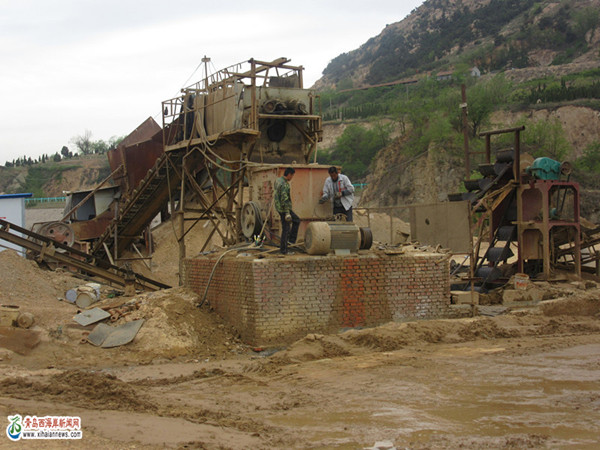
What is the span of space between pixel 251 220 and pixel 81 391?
6.63m

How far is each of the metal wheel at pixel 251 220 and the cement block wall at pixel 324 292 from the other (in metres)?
1.17

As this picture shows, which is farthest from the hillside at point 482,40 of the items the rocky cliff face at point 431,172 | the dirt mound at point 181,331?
the dirt mound at point 181,331

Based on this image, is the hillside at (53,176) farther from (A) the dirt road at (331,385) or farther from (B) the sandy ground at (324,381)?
(A) the dirt road at (331,385)

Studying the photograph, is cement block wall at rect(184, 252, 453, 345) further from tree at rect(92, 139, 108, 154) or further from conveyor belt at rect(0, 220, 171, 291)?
tree at rect(92, 139, 108, 154)

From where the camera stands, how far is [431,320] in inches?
500

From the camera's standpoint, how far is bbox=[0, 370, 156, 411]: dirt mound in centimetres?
764

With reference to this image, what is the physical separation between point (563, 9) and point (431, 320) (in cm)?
9560

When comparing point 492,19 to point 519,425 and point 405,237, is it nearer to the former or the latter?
point 405,237

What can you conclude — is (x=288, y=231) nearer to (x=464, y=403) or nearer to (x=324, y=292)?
(x=324, y=292)

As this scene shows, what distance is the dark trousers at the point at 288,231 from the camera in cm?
1258


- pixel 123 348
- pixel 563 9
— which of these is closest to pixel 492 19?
pixel 563 9

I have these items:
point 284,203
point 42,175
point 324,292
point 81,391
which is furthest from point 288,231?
point 42,175

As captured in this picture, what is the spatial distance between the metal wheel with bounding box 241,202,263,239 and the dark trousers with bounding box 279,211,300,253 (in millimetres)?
1018

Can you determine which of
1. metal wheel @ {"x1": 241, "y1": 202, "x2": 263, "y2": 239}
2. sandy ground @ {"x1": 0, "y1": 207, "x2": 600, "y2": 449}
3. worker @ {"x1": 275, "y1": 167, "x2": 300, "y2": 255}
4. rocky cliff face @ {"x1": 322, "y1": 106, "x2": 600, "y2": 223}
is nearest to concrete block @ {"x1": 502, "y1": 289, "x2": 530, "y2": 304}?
sandy ground @ {"x1": 0, "y1": 207, "x2": 600, "y2": 449}
